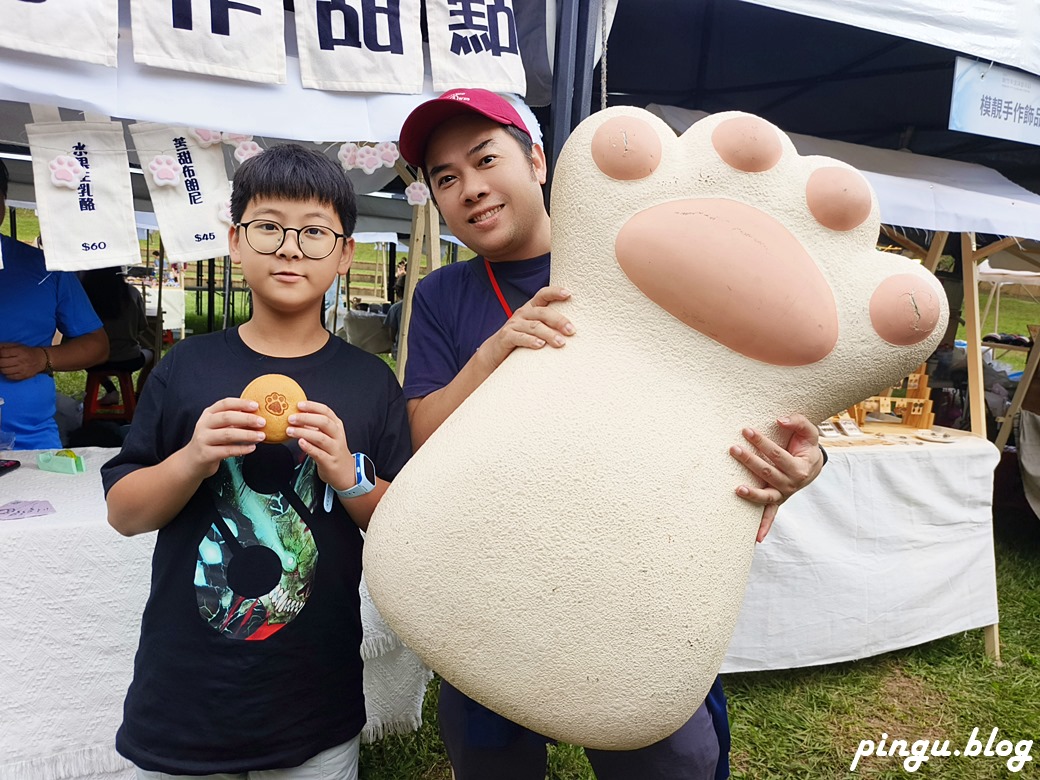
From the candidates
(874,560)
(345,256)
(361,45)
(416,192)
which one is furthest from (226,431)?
(874,560)

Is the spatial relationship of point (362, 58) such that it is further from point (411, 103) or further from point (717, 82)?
point (717, 82)

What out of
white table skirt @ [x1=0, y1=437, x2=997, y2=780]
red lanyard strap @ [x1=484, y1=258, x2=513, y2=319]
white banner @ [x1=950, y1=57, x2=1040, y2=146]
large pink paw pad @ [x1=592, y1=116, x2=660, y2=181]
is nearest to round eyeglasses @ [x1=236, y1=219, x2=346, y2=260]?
red lanyard strap @ [x1=484, y1=258, x2=513, y2=319]

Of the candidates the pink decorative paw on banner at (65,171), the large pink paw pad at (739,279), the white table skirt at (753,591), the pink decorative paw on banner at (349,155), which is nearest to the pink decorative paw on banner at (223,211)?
the pink decorative paw on banner at (65,171)

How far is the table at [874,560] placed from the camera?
2.42 meters

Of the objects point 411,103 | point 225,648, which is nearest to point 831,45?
point 411,103

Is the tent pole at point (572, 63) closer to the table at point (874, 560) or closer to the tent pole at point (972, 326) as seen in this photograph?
the table at point (874, 560)

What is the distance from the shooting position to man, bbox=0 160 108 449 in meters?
2.05

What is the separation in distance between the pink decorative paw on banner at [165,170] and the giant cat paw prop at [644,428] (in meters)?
1.54

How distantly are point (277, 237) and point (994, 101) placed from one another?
2841 mm

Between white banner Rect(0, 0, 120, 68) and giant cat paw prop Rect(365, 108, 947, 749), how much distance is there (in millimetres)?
1405

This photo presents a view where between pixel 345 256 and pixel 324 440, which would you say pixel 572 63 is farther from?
pixel 324 440

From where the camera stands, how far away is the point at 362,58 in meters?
1.90

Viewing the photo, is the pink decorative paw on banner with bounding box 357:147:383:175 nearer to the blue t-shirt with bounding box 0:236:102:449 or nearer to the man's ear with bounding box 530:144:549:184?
the blue t-shirt with bounding box 0:236:102:449

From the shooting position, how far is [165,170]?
194cm
